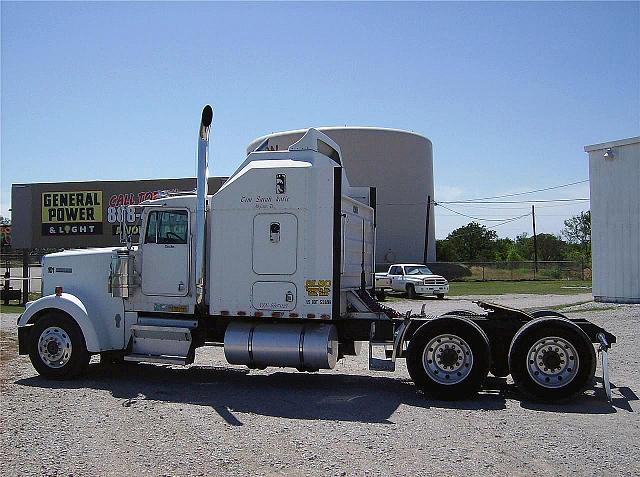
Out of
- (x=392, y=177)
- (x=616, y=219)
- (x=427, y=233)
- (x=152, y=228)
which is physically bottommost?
(x=152, y=228)

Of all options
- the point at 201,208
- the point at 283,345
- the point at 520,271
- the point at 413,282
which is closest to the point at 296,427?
the point at 283,345

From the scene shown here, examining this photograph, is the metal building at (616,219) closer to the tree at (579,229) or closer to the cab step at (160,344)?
the cab step at (160,344)

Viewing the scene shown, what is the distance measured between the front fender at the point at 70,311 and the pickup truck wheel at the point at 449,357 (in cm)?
478

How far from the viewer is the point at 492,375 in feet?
37.7

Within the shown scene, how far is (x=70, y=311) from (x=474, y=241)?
87972 mm

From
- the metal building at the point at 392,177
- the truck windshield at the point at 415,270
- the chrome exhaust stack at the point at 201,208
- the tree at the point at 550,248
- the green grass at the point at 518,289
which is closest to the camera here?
the chrome exhaust stack at the point at 201,208

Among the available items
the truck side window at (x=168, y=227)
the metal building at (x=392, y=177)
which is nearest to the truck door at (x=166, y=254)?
the truck side window at (x=168, y=227)

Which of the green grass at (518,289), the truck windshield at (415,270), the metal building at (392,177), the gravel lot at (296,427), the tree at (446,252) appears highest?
the metal building at (392,177)

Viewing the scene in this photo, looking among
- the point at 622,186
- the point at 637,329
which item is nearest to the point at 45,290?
the point at 637,329

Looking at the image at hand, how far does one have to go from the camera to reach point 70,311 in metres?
11.0

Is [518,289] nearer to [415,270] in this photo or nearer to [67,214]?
[415,270]

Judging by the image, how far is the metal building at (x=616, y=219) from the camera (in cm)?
2505

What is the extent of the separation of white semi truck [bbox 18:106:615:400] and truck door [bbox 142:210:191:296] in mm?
19

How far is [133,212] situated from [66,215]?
27.8 m
